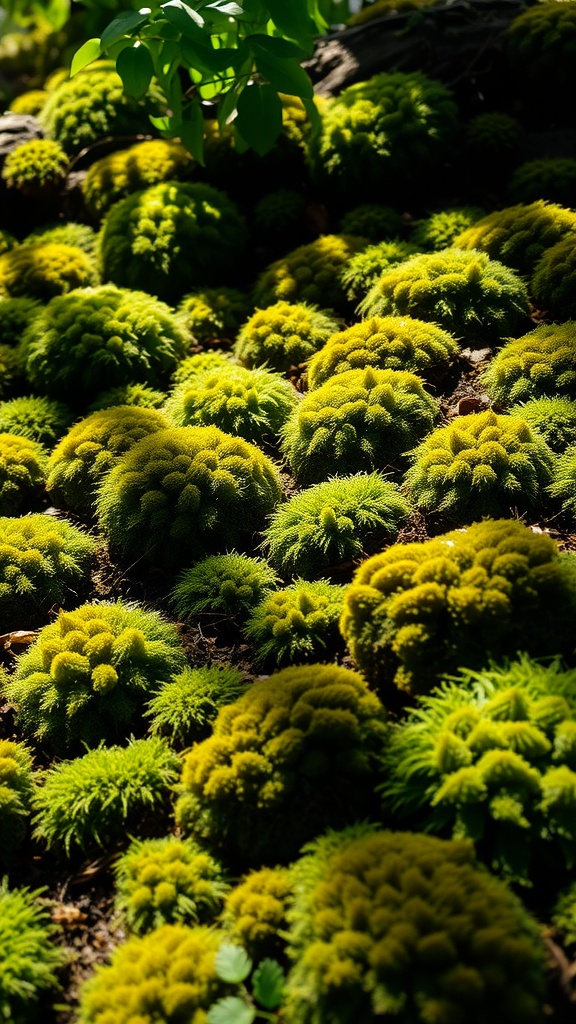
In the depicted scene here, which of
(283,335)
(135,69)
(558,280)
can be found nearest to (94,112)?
(283,335)

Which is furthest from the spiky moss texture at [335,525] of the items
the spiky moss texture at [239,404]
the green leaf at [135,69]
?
the green leaf at [135,69]

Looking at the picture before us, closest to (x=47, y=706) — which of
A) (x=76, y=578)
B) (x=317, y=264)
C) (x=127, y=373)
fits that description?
(x=76, y=578)

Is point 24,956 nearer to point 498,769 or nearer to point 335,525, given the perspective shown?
point 498,769

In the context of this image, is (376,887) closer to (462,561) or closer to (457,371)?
(462,561)

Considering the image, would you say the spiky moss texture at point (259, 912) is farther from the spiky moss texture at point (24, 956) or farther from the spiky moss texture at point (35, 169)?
the spiky moss texture at point (35, 169)

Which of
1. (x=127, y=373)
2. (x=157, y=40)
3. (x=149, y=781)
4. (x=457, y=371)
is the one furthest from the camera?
(x=127, y=373)
